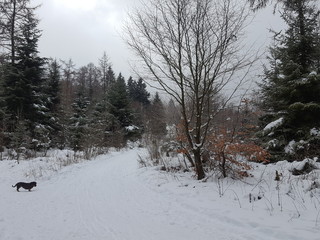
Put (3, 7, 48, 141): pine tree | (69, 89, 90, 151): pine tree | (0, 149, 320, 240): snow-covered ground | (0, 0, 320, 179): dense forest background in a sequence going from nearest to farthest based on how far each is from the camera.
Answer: (0, 149, 320, 240): snow-covered ground < (0, 0, 320, 179): dense forest background < (3, 7, 48, 141): pine tree < (69, 89, 90, 151): pine tree

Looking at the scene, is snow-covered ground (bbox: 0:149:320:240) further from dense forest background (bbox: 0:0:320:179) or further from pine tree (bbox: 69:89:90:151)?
pine tree (bbox: 69:89:90:151)

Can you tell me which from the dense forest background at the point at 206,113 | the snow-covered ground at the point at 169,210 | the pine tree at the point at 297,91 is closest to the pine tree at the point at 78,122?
the dense forest background at the point at 206,113

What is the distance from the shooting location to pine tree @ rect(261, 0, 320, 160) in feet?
30.9

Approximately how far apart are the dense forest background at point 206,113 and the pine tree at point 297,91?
4cm

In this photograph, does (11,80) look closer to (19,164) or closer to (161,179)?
(19,164)

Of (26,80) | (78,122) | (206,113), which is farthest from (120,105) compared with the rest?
(206,113)

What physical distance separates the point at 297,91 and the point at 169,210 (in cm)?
767

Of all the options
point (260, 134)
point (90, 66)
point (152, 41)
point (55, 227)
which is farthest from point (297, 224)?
point (90, 66)

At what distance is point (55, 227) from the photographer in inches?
174

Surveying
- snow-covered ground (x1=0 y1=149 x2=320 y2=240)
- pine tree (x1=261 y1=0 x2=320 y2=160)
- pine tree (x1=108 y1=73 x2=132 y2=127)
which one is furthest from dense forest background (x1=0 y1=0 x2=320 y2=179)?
pine tree (x1=108 y1=73 x2=132 y2=127)

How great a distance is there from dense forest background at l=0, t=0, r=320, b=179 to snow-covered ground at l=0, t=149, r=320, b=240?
1.20 meters

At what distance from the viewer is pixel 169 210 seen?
5328 millimetres

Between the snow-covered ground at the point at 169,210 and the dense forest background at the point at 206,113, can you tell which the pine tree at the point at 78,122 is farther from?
the snow-covered ground at the point at 169,210

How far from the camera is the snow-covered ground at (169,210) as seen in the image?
395 centimetres
